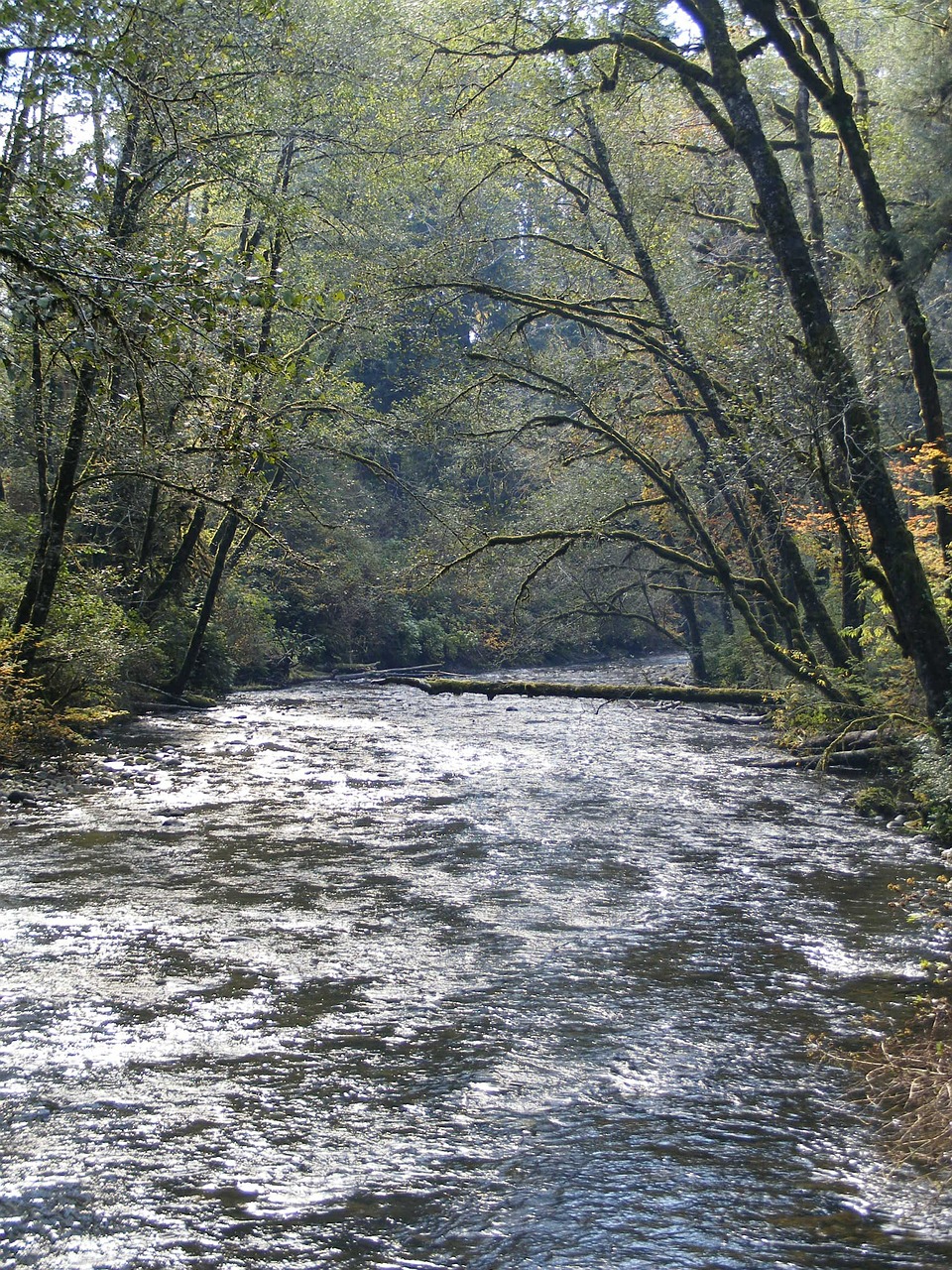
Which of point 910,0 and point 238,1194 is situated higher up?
point 910,0

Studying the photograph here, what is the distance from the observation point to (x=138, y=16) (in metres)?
9.48

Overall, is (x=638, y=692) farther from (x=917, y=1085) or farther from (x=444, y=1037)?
(x=917, y=1085)

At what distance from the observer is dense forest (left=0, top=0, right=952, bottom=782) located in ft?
33.9

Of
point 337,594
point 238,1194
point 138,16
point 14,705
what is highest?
point 138,16

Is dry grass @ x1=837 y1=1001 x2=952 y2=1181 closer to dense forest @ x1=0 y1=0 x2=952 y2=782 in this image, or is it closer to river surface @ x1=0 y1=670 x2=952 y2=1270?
river surface @ x1=0 y1=670 x2=952 y2=1270

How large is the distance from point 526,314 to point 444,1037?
12.7m

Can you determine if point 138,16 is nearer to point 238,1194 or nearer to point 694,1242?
point 238,1194

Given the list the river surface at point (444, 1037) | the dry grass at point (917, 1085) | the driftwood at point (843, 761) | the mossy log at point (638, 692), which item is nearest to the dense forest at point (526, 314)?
the driftwood at point (843, 761)

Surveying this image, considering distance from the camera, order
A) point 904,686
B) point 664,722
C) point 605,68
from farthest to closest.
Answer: point 664,722 < point 605,68 < point 904,686

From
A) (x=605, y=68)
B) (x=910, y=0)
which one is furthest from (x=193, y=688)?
(x=910, y=0)

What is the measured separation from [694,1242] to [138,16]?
1045 cm

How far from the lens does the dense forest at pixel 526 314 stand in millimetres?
10344

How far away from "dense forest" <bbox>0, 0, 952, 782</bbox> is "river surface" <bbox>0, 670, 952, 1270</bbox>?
3.03 meters

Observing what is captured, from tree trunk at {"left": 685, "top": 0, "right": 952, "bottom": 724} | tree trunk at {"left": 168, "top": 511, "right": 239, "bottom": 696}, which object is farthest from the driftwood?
tree trunk at {"left": 168, "top": 511, "right": 239, "bottom": 696}
